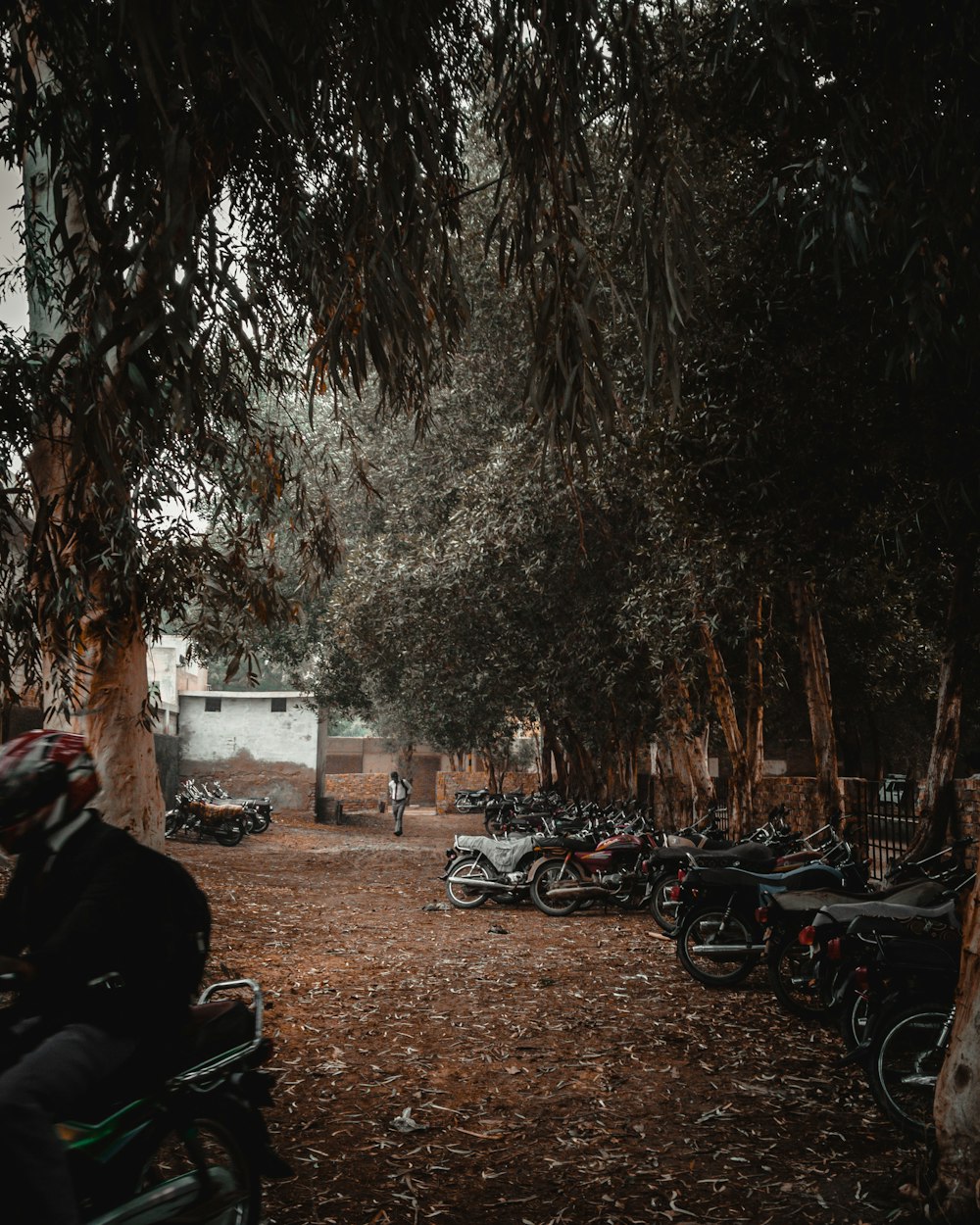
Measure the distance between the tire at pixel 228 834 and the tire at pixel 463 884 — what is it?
35.7 ft

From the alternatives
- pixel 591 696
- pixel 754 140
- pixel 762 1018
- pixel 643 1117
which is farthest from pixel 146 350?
pixel 591 696

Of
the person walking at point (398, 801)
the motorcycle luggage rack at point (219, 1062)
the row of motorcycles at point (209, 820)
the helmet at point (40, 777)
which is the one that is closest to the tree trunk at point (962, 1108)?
the motorcycle luggage rack at point (219, 1062)

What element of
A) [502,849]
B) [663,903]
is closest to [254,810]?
[502,849]

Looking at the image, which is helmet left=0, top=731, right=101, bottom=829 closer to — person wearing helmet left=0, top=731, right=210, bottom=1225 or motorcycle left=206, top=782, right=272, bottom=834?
person wearing helmet left=0, top=731, right=210, bottom=1225

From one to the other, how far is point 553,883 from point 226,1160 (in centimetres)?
1099

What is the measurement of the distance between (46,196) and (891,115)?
287 inches

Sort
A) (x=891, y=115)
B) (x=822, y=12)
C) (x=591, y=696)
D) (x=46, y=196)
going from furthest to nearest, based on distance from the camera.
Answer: (x=591, y=696), (x=46, y=196), (x=822, y=12), (x=891, y=115)

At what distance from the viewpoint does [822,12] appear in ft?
24.1

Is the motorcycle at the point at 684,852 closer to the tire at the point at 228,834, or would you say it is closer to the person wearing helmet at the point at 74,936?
the person wearing helmet at the point at 74,936

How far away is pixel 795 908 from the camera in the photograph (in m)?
8.26

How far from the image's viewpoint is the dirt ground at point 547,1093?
487 centimetres

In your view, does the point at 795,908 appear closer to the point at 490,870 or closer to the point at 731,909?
the point at 731,909

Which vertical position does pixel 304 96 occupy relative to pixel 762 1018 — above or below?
above

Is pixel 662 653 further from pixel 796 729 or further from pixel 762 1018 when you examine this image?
pixel 796 729
